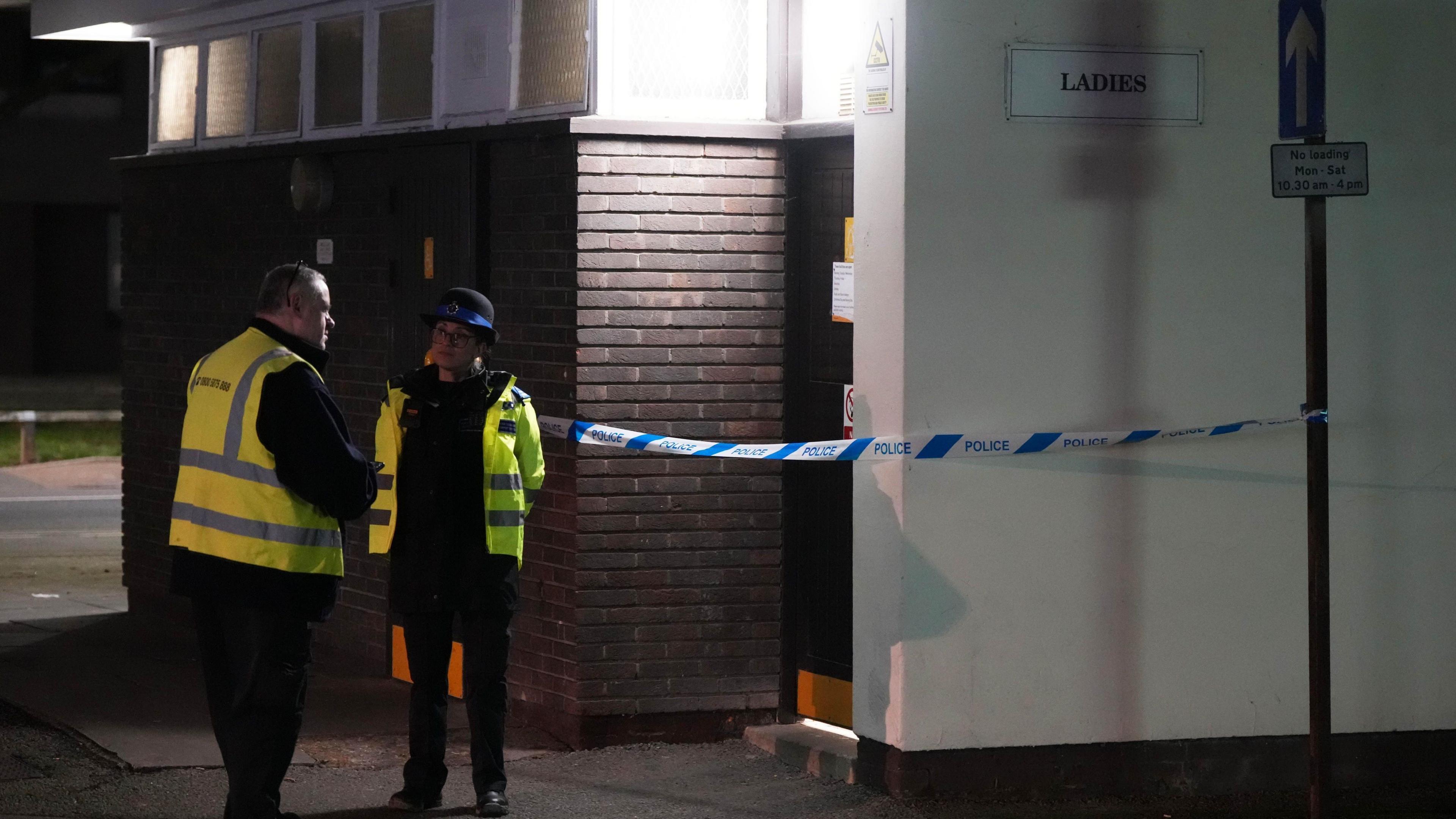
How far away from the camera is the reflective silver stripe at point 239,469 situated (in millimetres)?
6180

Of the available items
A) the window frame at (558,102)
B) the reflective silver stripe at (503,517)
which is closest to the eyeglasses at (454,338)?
the reflective silver stripe at (503,517)

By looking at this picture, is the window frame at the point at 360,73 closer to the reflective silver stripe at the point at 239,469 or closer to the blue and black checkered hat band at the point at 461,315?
the blue and black checkered hat band at the point at 461,315

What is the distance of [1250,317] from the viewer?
7457 millimetres

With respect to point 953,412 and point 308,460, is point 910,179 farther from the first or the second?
point 308,460

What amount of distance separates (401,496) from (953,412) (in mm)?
2046

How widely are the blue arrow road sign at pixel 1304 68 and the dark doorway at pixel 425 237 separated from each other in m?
3.76

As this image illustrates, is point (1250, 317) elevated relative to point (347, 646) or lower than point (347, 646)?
elevated

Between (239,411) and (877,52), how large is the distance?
2.66m

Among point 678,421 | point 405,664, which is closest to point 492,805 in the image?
point 678,421

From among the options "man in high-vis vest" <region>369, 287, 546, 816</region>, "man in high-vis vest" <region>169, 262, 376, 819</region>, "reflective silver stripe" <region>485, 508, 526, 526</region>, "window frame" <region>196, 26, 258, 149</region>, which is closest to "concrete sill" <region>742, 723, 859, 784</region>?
"man in high-vis vest" <region>369, 287, 546, 816</region>

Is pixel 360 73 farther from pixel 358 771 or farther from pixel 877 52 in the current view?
pixel 358 771

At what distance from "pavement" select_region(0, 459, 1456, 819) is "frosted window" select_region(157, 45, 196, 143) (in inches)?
127

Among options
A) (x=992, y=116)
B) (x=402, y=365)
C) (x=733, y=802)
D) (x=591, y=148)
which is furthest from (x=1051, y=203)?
(x=402, y=365)

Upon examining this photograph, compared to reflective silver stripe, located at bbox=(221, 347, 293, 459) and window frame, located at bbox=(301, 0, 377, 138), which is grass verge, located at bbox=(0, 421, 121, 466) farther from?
reflective silver stripe, located at bbox=(221, 347, 293, 459)
